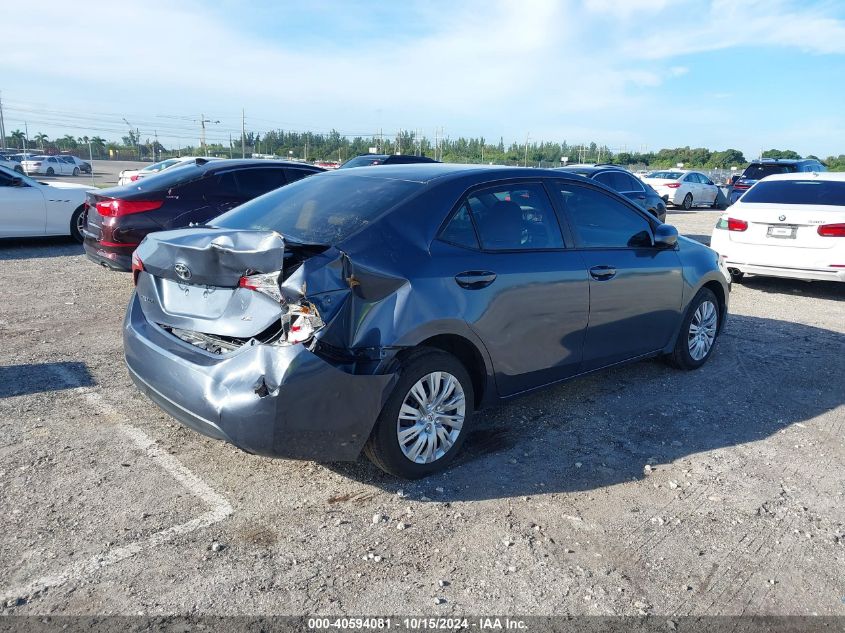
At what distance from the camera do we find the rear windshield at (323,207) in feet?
12.4

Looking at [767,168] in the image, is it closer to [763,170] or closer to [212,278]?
[763,170]

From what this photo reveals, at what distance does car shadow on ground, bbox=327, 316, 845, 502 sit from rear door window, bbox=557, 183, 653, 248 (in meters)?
1.17

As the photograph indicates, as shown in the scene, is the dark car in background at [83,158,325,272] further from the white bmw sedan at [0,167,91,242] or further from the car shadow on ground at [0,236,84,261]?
the white bmw sedan at [0,167,91,242]

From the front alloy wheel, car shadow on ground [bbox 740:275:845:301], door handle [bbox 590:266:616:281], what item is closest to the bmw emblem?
door handle [bbox 590:266:616:281]

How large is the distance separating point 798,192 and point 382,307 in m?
8.29

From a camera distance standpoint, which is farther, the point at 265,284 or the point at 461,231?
the point at 461,231

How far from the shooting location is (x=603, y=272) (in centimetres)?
475

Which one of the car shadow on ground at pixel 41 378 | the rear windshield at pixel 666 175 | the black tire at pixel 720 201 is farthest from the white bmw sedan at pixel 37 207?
the black tire at pixel 720 201

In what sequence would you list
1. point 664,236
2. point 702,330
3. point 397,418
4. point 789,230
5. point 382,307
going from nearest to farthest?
point 382,307, point 397,418, point 664,236, point 702,330, point 789,230

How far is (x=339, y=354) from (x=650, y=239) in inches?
118

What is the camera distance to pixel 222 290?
11.4 feet

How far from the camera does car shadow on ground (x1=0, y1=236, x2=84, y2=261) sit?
10.4 metres

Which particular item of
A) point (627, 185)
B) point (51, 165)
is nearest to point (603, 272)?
point (627, 185)

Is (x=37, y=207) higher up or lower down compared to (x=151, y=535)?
higher up
